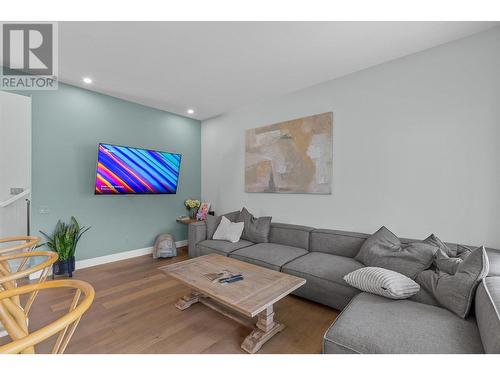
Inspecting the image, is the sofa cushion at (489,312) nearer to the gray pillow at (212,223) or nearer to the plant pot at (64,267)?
the gray pillow at (212,223)

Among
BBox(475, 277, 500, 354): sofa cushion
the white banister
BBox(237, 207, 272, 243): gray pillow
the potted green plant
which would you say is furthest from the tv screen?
BBox(475, 277, 500, 354): sofa cushion

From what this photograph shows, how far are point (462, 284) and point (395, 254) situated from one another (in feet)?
1.97

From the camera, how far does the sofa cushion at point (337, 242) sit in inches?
104

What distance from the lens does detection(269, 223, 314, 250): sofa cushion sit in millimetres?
3064

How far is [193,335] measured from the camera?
185 centimetres

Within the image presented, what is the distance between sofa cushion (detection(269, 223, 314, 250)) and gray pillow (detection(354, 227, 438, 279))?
73cm

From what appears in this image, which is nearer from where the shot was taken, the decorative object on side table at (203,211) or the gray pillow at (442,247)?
the gray pillow at (442,247)

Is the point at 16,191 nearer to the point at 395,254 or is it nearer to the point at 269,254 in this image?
the point at 269,254

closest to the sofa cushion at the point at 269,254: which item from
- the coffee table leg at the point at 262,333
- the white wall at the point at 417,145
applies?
the white wall at the point at 417,145

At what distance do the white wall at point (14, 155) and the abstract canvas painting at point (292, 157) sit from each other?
3.04m
